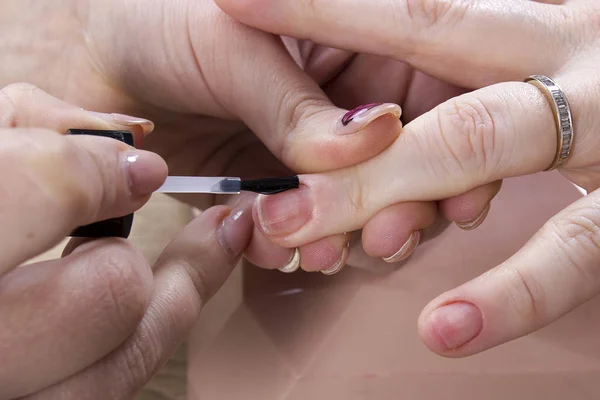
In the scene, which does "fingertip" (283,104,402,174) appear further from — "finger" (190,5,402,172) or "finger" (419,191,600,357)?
"finger" (419,191,600,357)

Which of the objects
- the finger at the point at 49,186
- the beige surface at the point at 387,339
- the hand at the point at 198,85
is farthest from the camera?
the beige surface at the point at 387,339

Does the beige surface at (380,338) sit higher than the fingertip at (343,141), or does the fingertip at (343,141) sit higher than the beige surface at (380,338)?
the fingertip at (343,141)

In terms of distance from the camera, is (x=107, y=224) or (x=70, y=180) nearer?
(x=70, y=180)

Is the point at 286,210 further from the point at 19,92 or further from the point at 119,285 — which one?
the point at 19,92

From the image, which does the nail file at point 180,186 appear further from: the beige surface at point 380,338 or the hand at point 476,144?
the beige surface at point 380,338

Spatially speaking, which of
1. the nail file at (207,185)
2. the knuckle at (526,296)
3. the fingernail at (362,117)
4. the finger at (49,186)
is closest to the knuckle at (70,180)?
the finger at (49,186)

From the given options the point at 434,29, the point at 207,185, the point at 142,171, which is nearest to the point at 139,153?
the point at 142,171
